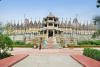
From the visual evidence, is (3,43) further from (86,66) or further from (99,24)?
(99,24)

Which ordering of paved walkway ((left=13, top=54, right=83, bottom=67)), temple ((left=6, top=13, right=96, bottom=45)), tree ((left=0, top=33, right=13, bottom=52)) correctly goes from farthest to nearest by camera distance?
temple ((left=6, top=13, right=96, bottom=45)), tree ((left=0, top=33, right=13, bottom=52)), paved walkway ((left=13, top=54, right=83, bottom=67))

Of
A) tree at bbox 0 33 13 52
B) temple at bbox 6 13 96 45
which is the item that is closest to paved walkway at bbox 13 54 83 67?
tree at bbox 0 33 13 52

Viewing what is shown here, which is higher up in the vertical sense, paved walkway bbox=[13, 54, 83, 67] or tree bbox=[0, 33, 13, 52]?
tree bbox=[0, 33, 13, 52]

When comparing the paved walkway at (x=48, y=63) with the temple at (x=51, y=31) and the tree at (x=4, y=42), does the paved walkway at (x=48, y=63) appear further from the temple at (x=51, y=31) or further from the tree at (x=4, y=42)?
the temple at (x=51, y=31)

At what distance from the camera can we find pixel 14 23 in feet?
339

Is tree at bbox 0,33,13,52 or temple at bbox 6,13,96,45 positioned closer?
tree at bbox 0,33,13,52

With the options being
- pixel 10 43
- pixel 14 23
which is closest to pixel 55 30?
pixel 10 43

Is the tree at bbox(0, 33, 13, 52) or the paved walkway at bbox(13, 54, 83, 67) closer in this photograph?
the paved walkway at bbox(13, 54, 83, 67)

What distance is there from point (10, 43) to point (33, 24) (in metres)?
77.0

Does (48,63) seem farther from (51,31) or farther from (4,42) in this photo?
(51,31)

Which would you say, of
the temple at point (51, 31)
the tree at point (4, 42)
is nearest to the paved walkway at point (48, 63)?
the tree at point (4, 42)

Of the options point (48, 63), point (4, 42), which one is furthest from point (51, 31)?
point (48, 63)

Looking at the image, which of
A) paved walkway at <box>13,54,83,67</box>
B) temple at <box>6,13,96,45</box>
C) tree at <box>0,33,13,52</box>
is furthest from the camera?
temple at <box>6,13,96,45</box>

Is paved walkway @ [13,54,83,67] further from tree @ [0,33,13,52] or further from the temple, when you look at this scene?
the temple
